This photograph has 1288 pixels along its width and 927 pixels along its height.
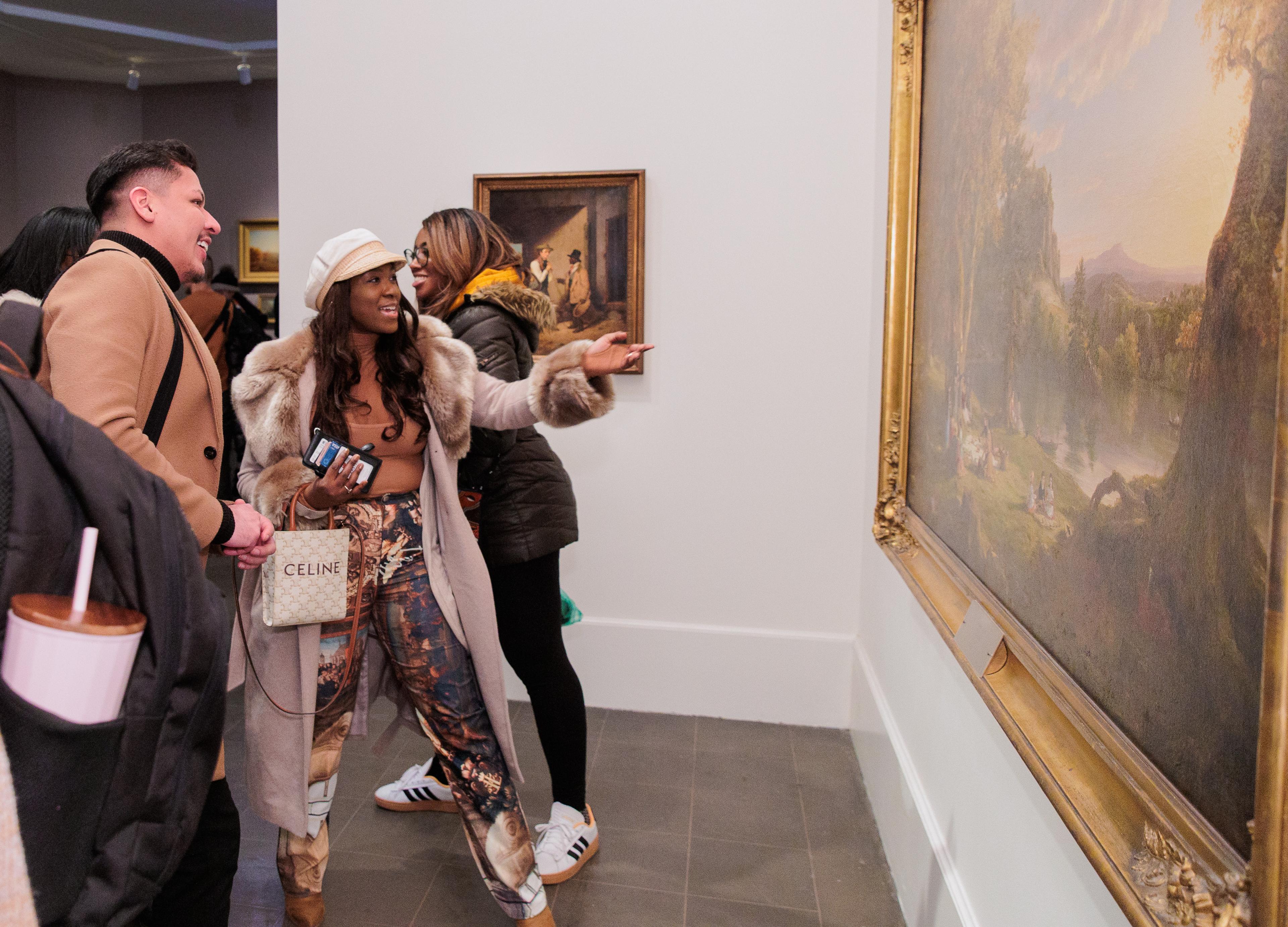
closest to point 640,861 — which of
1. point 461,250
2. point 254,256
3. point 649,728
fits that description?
point 649,728

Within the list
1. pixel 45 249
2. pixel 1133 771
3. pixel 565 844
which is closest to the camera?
pixel 1133 771

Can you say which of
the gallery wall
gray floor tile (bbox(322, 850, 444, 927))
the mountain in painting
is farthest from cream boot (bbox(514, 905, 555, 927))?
the gallery wall

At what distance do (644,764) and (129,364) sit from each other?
229 cm

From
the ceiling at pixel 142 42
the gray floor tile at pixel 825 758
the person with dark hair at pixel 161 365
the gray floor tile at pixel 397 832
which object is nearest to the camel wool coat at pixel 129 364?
the person with dark hair at pixel 161 365

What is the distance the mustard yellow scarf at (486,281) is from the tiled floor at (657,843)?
168 centimetres

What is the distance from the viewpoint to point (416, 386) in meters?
2.00

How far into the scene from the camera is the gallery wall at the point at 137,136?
25.4ft

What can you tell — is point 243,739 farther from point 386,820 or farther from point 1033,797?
point 1033,797

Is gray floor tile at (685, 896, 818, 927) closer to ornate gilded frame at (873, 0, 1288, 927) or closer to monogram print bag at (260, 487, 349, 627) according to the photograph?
ornate gilded frame at (873, 0, 1288, 927)

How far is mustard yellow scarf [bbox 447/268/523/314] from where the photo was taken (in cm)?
227

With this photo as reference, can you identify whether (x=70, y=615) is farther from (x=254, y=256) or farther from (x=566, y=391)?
(x=254, y=256)

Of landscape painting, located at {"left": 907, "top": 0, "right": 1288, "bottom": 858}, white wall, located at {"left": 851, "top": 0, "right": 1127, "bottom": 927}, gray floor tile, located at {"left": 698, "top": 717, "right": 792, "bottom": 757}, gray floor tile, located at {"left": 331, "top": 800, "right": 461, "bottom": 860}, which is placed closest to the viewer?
landscape painting, located at {"left": 907, "top": 0, "right": 1288, "bottom": 858}

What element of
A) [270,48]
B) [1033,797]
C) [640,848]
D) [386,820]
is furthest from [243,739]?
[270,48]

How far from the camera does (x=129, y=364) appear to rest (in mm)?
1470
